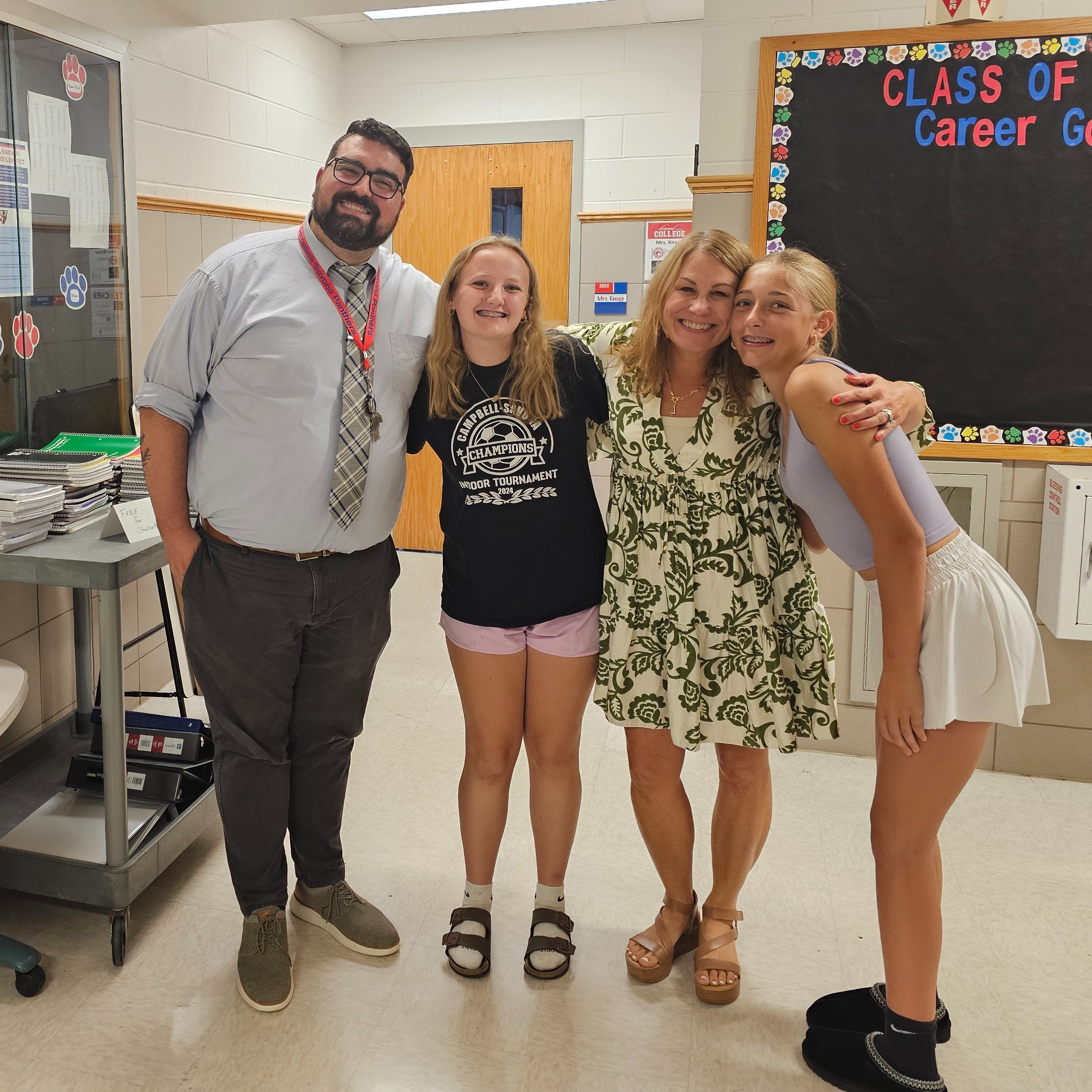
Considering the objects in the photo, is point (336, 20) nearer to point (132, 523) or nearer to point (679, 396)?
point (132, 523)

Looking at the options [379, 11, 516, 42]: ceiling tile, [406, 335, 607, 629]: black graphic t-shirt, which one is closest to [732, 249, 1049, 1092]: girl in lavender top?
[406, 335, 607, 629]: black graphic t-shirt

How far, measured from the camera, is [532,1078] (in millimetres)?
1728

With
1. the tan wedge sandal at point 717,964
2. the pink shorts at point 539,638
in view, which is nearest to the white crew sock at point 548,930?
the tan wedge sandal at point 717,964

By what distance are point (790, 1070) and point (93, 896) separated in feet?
4.65

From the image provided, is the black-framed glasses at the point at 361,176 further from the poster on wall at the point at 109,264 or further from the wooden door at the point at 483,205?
the wooden door at the point at 483,205

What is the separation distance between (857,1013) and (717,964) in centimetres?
27

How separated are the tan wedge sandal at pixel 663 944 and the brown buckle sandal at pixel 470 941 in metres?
0.29

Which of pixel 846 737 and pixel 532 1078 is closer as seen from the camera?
pixel 532 1078

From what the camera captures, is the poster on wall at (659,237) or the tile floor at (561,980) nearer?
the tile floor at (561,980)

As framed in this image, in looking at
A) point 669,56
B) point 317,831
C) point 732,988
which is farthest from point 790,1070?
point 669,56

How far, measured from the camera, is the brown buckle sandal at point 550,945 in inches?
77.8

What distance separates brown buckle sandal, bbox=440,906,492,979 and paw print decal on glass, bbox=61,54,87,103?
2.50 meters

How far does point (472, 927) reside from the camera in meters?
2.01

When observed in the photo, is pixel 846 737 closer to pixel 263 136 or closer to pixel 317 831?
pixel 317 831
